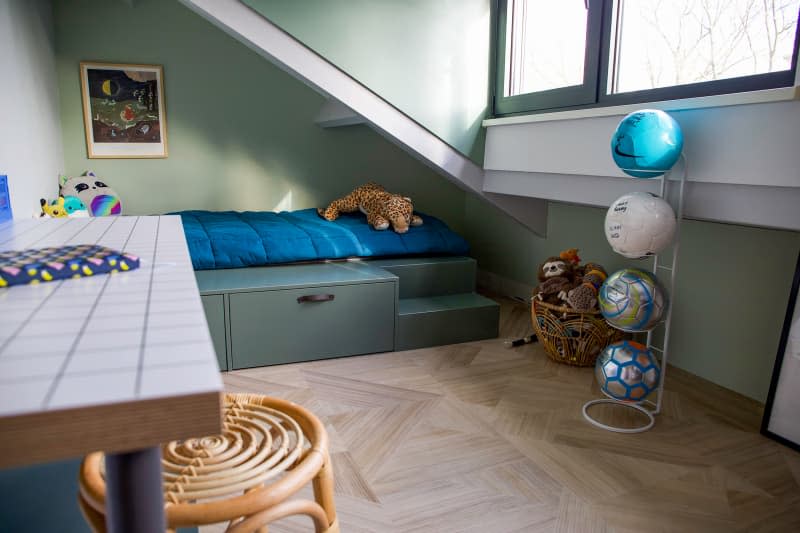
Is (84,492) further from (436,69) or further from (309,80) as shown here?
(436,69)

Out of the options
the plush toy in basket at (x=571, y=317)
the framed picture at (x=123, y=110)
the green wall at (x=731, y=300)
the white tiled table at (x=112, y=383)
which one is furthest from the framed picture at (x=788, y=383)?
the framed picture at (x=123, y=110)

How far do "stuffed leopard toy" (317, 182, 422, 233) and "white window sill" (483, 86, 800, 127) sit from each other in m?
0.82

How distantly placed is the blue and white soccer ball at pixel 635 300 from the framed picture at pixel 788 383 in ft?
1.29

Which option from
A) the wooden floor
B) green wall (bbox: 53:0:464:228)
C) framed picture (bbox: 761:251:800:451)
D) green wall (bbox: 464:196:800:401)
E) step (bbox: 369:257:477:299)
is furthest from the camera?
green wall (bbox: 53:0:464:228)

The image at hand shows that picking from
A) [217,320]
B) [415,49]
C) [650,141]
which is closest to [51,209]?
[217,320]

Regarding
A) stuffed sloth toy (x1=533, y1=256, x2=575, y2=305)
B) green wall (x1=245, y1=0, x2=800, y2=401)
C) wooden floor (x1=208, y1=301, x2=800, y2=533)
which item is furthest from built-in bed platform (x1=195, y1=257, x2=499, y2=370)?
green wall (x1=245, y1=0, x2=800, y2=401)

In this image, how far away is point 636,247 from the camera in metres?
1.91

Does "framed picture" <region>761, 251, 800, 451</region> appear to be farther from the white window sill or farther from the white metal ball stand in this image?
the white window sill

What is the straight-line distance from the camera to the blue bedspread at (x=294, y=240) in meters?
2.88

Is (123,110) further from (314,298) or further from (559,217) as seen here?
(559,217)

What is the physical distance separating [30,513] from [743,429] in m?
2.18

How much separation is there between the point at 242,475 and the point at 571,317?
6.58 feet

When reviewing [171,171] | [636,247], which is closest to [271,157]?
[171,171]

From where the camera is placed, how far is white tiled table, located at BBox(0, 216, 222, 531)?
44cm
